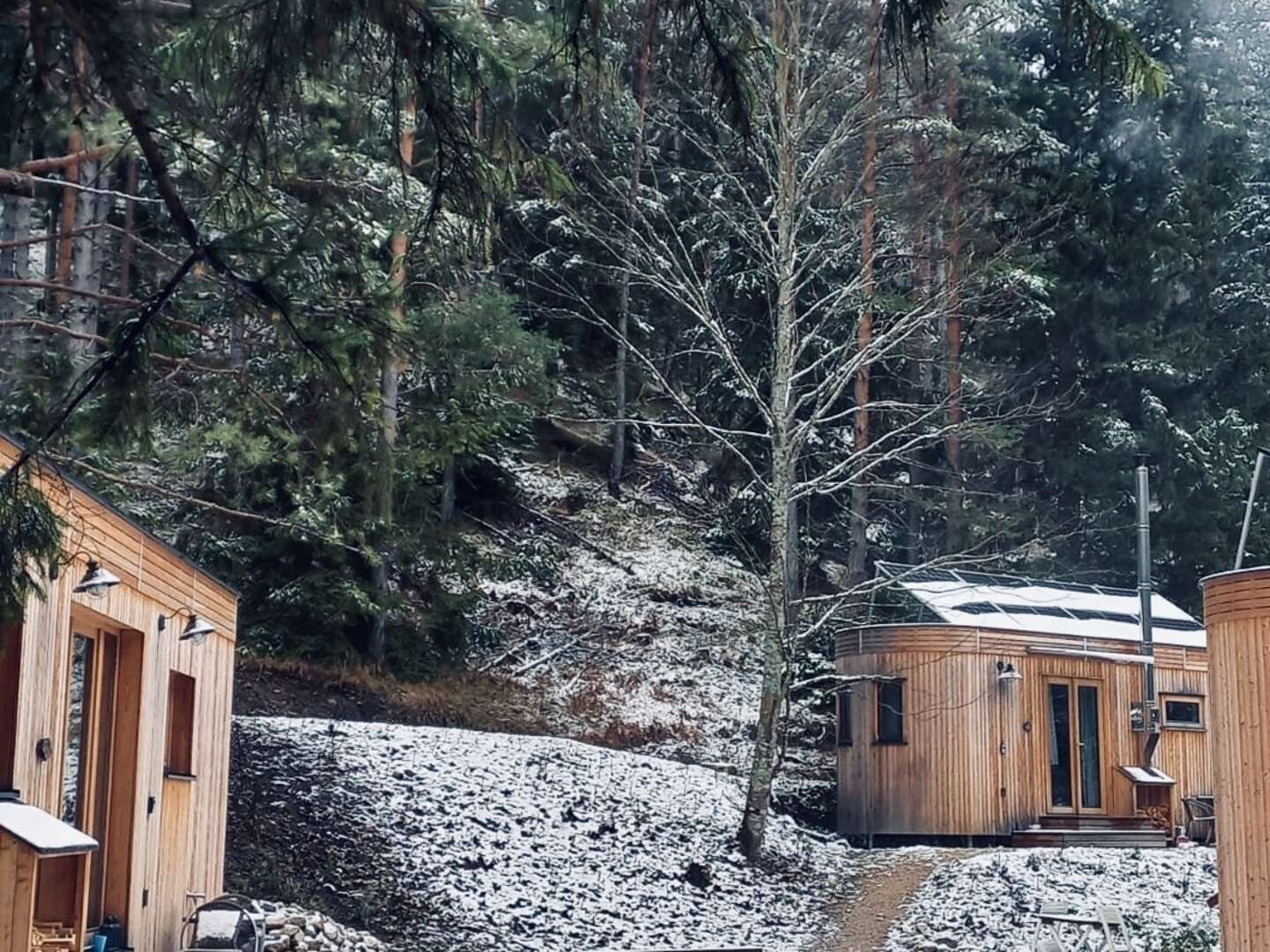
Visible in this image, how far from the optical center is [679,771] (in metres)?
18.0

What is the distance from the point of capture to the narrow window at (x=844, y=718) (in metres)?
18.5

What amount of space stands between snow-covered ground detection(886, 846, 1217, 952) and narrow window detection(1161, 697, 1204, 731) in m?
2.59

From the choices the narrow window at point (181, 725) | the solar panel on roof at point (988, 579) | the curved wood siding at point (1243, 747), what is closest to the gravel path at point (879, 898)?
the curved wood siding at point (1243, 747)

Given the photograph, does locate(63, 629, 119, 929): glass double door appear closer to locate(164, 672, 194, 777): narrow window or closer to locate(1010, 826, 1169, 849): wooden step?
locate(164, 672, 194, 777): narrow window

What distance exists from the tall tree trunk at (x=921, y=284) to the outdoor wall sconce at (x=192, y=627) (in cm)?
735

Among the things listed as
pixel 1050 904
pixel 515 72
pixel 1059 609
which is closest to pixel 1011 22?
pixel 1059 609

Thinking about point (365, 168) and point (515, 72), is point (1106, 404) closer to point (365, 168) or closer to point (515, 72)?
point (365, 168)

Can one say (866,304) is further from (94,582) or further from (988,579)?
(94,582)

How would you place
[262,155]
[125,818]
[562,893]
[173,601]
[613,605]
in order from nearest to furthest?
[262,155]
[125,818]
[173,601]
[562,893]
[613,605]

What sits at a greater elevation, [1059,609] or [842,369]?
[842,369]

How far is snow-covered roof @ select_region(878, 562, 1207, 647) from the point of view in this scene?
1811 centimetres

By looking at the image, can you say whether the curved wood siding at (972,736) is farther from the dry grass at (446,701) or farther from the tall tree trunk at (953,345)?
the dry grass at (446,701)

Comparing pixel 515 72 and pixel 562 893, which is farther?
pixel 562 893

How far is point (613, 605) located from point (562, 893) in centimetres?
973
